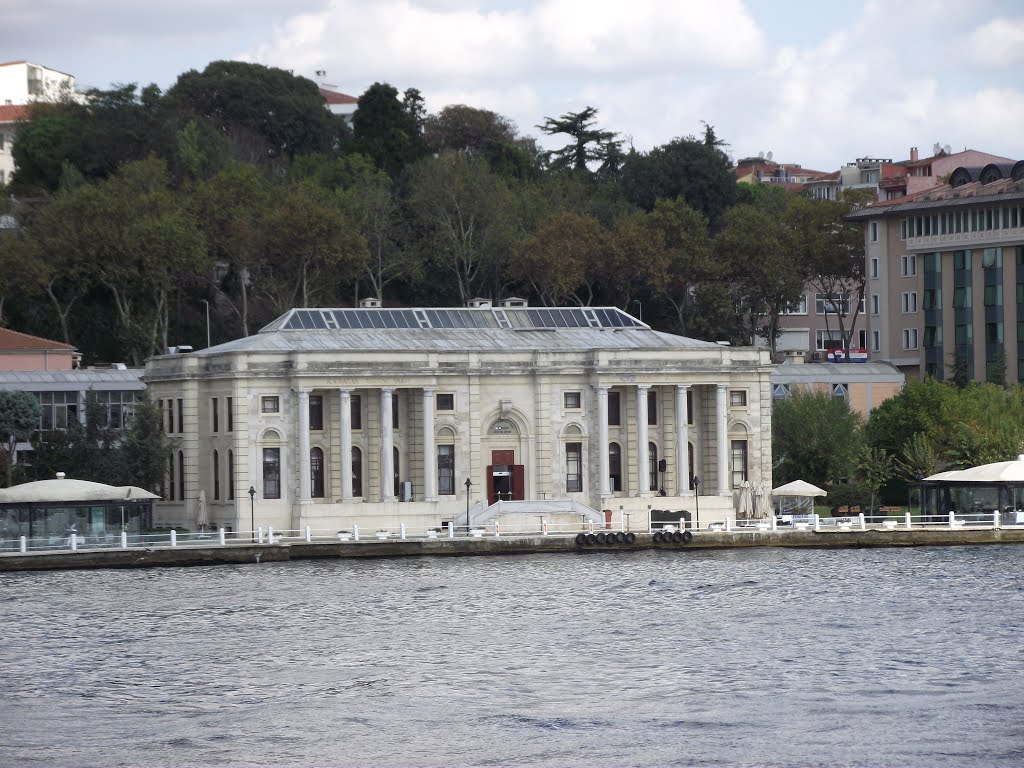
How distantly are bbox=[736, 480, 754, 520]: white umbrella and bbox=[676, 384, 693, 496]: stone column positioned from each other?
7.41 feet

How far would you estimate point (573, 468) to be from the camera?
337 feet

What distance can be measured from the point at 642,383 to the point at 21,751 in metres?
55.8

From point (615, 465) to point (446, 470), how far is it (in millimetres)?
7545

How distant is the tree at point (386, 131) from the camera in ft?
477

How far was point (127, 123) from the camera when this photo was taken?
13450 centimetres

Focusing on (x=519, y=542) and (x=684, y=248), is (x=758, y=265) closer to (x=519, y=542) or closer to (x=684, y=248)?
(x=684, y=248)

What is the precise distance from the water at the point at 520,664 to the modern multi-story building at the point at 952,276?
4848cm

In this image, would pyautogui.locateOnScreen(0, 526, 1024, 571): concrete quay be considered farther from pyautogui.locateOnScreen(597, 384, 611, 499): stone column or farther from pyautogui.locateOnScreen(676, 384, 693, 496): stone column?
pyautogui.locateOnScreen(676, 384, 693, 496): stone column

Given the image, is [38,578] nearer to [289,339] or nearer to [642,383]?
[289,339]

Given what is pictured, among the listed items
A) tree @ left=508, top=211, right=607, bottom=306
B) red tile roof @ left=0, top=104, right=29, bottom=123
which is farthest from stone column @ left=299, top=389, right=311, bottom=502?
red tile roof @ left=0, top=104, right=29, bottom=123

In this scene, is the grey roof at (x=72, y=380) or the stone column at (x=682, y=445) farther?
the grey roof at (x=72, y=380)

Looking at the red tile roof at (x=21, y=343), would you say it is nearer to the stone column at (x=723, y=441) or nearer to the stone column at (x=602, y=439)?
the stone column at (x=602, y=439)

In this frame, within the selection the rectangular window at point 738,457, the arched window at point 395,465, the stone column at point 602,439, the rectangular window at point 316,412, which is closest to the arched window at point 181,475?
the rectangular window at point 316,412

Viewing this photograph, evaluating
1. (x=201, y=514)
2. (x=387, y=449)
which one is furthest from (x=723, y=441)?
(x=201, y=514)
